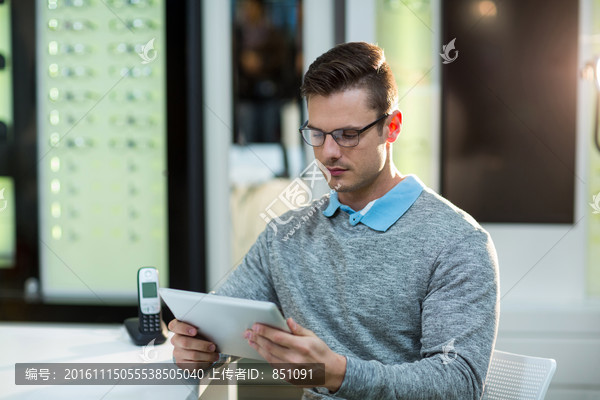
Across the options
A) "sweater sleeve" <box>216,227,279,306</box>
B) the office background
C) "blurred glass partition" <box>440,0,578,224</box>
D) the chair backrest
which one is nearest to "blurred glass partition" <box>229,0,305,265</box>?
the office background

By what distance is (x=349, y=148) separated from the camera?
134cm

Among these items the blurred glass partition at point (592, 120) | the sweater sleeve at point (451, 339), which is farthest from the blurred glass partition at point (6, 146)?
the blurred glass partition at point (592, 120)

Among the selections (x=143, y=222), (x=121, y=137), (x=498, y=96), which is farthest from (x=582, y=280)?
(x=121, y=137)

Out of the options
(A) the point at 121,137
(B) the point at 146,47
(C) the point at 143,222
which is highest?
(B) the point at 146,47

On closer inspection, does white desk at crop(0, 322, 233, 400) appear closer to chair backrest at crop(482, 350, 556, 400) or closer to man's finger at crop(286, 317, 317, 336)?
man's finger at crop(286, 317, 317, 336)

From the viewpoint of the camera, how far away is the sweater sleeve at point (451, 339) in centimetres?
112

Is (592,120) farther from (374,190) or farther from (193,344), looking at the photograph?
(193,344)

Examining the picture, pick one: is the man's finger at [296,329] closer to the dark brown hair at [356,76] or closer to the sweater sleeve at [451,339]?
the sweater sleeve at [451,339]

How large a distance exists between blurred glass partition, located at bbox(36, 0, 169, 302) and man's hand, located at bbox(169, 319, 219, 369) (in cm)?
123

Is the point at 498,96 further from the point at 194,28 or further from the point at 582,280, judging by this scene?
the point at 194,28

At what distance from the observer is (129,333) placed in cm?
167

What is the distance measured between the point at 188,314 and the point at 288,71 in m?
1.95

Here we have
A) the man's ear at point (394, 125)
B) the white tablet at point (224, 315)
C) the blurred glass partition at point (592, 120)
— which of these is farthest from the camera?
the blurred glass partition at point (592, 120)

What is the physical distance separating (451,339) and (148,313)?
2.88 ft
